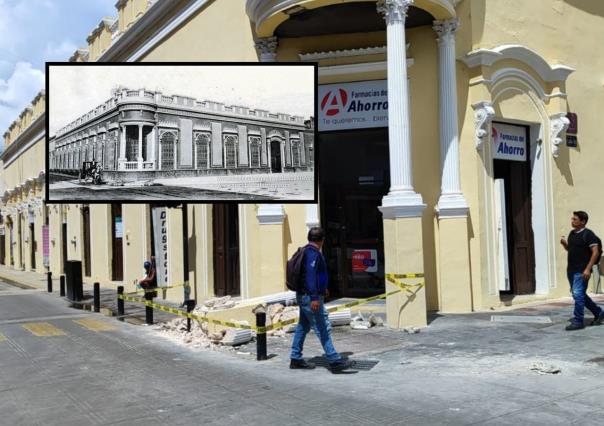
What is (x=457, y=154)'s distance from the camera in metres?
11.8

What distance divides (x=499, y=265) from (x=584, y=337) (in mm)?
3558

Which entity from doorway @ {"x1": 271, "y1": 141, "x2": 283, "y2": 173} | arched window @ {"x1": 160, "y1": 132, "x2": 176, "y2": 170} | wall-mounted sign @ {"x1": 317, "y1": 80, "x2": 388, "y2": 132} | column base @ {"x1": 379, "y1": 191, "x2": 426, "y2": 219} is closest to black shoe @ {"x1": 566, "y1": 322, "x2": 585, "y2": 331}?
column base @ {"x1": 379, "y1": 191, "x2": 426, "y2": 219}

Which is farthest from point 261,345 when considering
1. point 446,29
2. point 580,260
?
point 446,29

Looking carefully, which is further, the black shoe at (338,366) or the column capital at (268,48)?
the column capital at (268,48)

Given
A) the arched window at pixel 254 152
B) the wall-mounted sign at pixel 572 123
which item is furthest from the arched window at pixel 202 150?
the wall-mounted sign at pixel 572 123

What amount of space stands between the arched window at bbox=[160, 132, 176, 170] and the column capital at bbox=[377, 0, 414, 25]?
14.3 ft

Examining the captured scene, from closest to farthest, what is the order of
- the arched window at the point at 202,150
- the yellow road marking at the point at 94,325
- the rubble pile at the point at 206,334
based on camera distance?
1. the rubble pile at the point at 206,334
2. the arched window at the point at 202,150
3. the yellow road marking at the point at 94,325

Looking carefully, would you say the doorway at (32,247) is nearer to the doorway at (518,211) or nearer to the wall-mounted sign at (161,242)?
the wall-mounted sign at (161,242)

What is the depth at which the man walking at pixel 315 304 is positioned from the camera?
7.37 m

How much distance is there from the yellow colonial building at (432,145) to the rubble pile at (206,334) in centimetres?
206

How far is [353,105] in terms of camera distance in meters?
12.6

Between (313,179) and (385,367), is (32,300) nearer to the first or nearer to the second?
(313,179)

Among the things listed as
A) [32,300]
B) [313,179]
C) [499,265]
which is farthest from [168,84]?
[32,300]

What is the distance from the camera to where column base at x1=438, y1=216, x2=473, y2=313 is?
1165 cm
